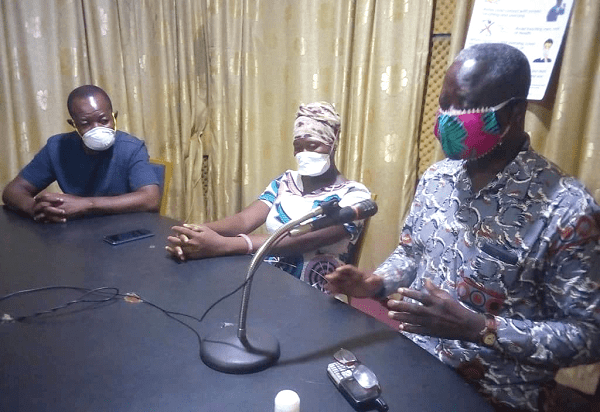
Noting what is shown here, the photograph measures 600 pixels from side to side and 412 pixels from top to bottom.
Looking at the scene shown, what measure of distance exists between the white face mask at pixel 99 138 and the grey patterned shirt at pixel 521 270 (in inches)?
53.8

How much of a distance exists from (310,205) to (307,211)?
108 mm

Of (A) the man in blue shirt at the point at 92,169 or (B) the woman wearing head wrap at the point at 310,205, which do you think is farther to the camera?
(A) the man in blue shirt at the point at 92,169

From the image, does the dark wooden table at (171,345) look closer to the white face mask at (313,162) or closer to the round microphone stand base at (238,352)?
the round microphone stand base at (238,352)

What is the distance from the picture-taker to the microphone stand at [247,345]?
0.84 metres

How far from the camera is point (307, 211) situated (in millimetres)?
1654

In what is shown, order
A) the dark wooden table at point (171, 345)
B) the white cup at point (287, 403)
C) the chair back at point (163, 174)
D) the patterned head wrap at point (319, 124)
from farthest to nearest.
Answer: the chair back at point (163, 174), the patterned head wrap at point (319, 124), the dark wooden table at point (171, 345), the white cup at point (287, 403)

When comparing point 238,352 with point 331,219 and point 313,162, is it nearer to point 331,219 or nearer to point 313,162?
point 331,219

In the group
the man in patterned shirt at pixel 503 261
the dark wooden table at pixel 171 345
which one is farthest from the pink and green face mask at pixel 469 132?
the dark wooden table at pixel 171 345

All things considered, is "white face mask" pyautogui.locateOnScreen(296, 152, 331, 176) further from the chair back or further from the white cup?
the white cup

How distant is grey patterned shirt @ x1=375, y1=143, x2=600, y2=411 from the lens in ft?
3.13

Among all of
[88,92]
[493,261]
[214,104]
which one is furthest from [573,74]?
[214,104]

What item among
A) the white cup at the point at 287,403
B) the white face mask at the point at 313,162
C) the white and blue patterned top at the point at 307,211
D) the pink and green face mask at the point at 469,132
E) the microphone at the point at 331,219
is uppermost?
the pink and green face mask at the point at 469,132

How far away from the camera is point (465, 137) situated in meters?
1.06

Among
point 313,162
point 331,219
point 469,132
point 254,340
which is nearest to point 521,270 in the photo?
point 469,132
